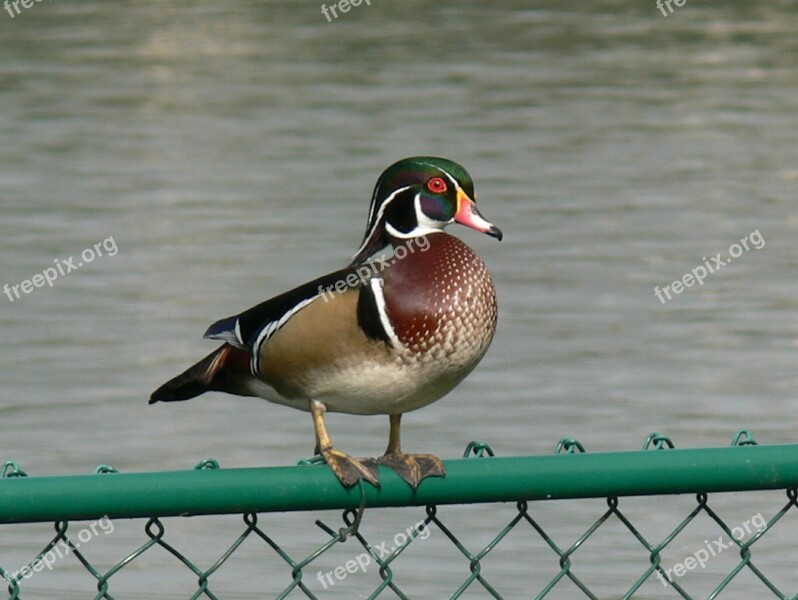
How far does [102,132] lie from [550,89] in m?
3.77

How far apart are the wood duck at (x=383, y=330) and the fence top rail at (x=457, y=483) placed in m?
0.41

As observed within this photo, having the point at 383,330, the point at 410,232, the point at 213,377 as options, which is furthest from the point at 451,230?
the point at 383,330

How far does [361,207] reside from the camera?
10.8m

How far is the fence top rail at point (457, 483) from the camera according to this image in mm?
2496

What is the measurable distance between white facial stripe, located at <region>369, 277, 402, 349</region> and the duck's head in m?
0.20

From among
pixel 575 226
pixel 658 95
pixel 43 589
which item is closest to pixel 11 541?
pixel 43 589

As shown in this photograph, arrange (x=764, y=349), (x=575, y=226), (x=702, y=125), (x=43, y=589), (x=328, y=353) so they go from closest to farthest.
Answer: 1. (x=328, y=353)
2. (x=43, y=589)
3. (x=764, y=349)
4. (x=575, y=226)
5. (x=702, y=125)

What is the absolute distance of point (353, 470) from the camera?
8.82ft

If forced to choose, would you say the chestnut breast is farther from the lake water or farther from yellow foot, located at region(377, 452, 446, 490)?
the lake water

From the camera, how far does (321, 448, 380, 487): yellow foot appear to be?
2627 millimetres

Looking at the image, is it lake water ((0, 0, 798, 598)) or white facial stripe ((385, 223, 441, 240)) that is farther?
lake water ((0, 0, 798, 598))

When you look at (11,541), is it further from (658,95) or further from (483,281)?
(658,95)

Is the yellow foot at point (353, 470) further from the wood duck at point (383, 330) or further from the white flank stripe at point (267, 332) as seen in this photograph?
the white flank stripe at point (267, 332)

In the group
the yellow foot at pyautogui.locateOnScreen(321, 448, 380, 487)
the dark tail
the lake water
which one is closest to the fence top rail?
the yellow foot at pyautogui.locateOnScreen(321, 448, 380, 487)
